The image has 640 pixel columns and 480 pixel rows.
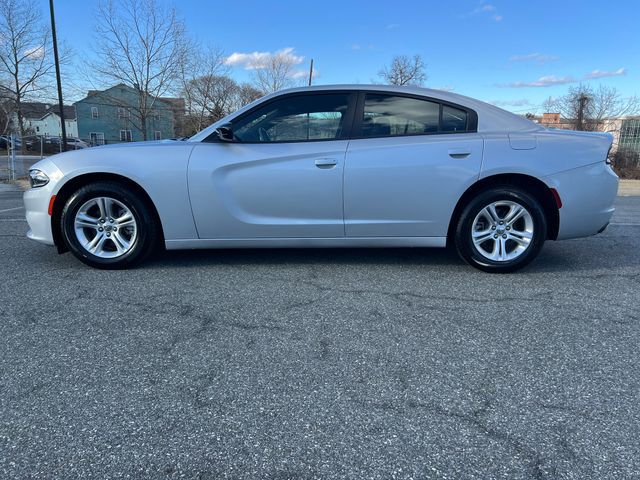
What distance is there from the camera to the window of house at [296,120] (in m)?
3.75

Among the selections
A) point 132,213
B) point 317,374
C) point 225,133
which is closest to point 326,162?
point 225,133

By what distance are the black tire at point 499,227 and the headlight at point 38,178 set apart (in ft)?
11.8

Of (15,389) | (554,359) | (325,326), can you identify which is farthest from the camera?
(325,326)

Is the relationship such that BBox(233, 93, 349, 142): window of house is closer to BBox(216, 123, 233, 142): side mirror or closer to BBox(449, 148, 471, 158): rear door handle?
BBox(216, 123, 233, 142): side mirror

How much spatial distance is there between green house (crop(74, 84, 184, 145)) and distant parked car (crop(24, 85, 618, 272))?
19398 mm

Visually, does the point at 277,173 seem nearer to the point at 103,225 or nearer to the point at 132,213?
the point at 132,213

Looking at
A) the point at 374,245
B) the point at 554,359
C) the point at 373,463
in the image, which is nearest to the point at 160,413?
the point at 373,463

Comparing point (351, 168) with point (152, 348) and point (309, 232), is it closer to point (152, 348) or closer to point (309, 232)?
point (309, 232)

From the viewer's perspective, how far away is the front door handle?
3625 mm

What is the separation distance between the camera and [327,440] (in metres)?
1.73

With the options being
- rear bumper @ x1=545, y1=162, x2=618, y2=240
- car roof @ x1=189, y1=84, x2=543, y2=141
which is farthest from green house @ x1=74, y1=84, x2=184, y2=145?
rear bumper @ x1=545, y1=162, x2=618, y2=240

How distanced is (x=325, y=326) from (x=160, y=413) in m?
1.15

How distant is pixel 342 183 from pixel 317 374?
186cm

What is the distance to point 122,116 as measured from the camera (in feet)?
95.7
